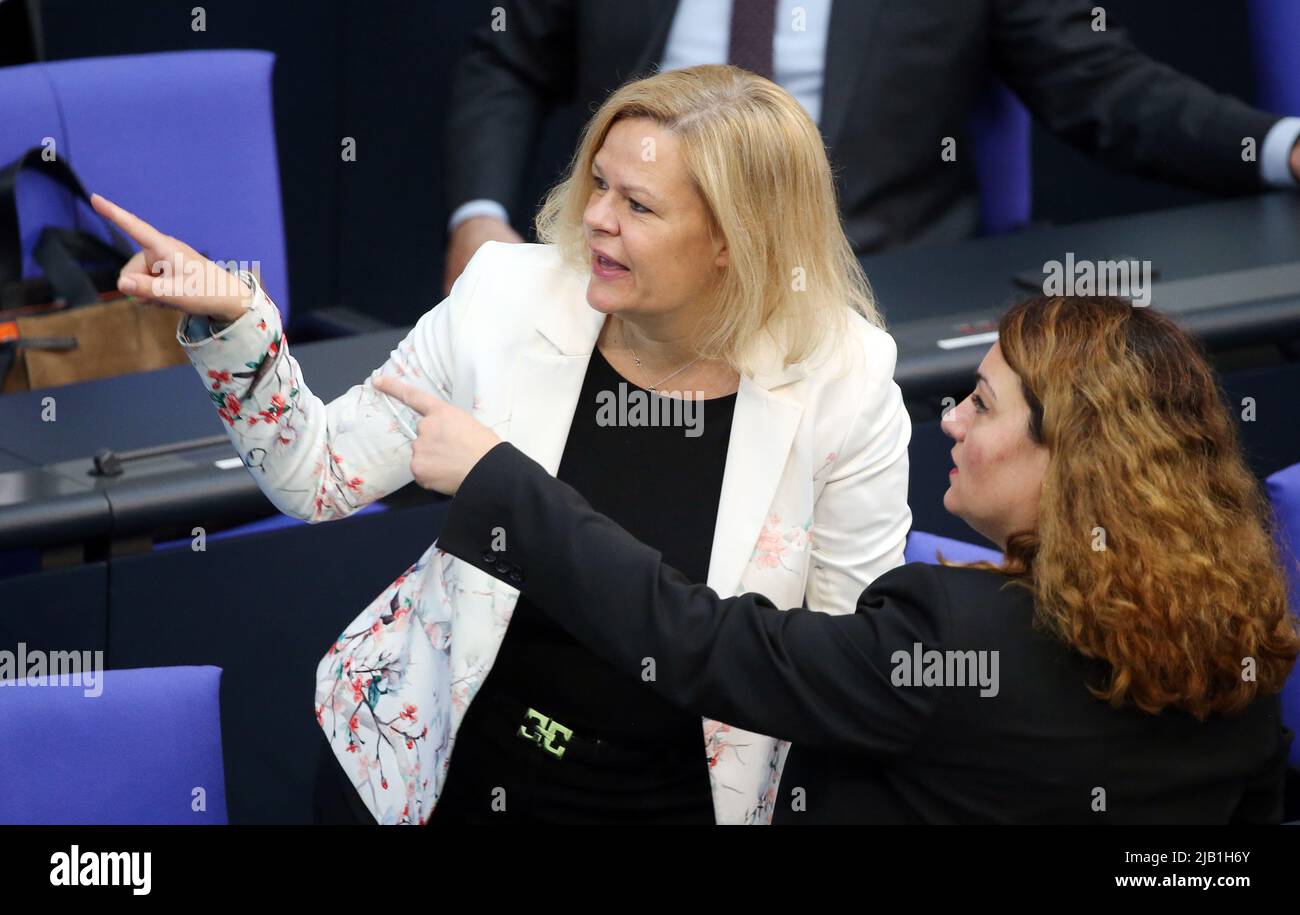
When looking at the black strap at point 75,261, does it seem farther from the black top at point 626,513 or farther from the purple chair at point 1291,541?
the purple chair at point 1291,541

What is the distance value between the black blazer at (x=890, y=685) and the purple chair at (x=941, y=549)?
446 millimetres

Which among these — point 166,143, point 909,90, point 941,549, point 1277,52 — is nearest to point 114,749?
point 941,549

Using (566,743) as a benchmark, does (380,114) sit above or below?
above

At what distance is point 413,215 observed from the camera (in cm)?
448


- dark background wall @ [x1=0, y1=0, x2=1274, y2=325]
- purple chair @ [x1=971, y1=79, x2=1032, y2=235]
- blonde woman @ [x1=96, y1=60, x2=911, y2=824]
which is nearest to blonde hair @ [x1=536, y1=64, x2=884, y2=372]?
blonde woman @ [x1=96, y1=60, x2=911, y2=824]

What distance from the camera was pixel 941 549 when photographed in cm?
181

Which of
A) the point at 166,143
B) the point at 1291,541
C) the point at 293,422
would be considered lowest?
the point at 1291,541

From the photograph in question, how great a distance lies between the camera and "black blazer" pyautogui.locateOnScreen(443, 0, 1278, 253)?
3004mm

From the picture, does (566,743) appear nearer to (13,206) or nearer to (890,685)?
(890,685)

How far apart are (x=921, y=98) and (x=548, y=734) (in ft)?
5.78

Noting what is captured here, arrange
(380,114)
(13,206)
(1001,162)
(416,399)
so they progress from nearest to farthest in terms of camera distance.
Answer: (416,399), (13,206), (1001,162), (380,114)

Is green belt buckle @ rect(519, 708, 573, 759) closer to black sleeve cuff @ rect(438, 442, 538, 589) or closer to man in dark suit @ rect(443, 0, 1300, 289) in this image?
black sleeve cuff @ rect(438, 442, 538, 589)

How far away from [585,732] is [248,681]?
25.5 inches
